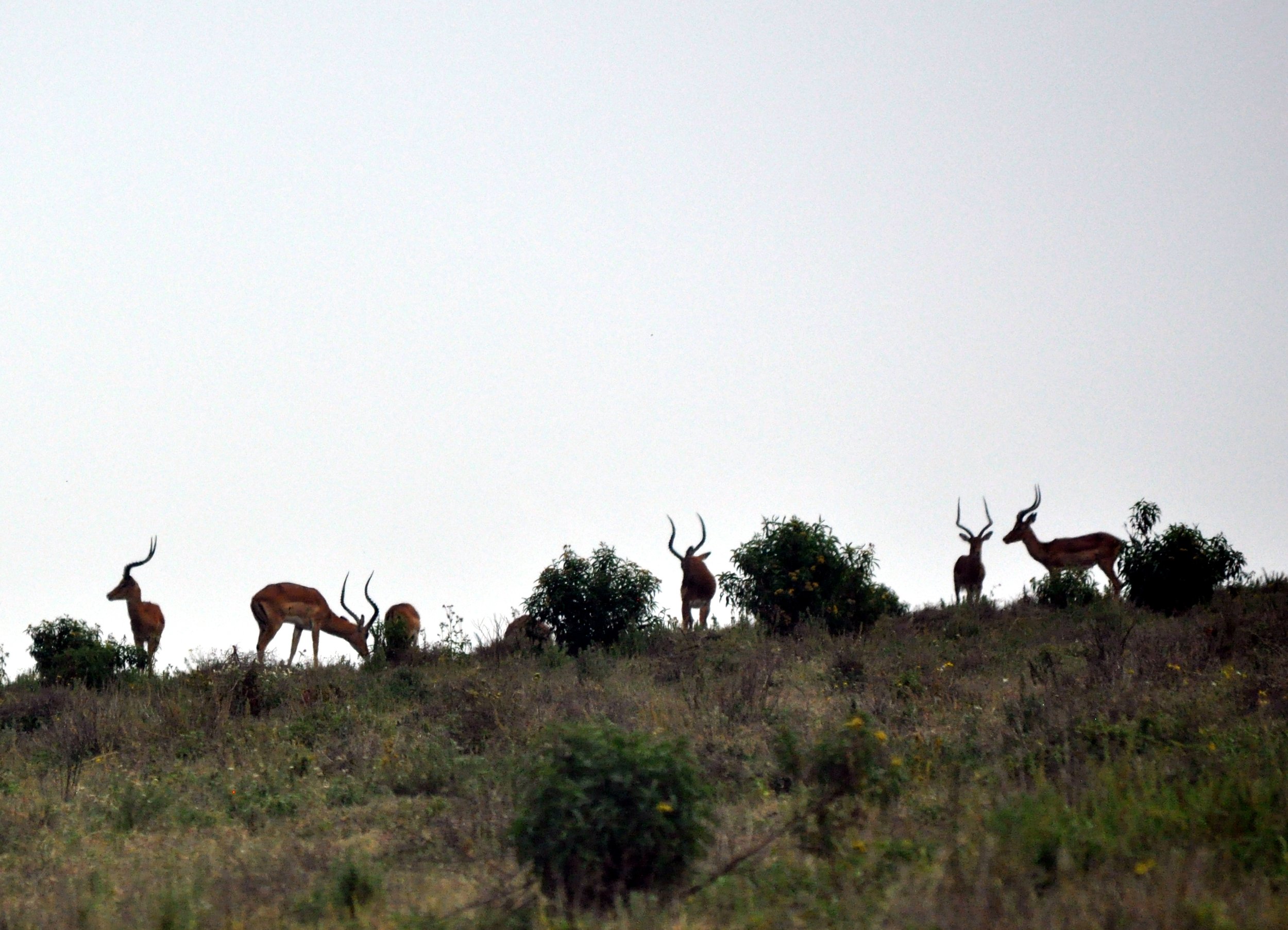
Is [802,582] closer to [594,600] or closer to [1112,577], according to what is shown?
[594,600]

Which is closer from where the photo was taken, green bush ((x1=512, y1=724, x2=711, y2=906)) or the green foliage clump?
green bush ((x1=512, y1=724, x2=711, y2=906))

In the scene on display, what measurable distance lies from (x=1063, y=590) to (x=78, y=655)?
1821cm

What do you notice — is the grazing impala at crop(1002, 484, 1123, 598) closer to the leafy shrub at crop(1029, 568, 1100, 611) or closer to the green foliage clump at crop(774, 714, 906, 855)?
the leafy shrub at crop(1029, 568, 1100, 611)

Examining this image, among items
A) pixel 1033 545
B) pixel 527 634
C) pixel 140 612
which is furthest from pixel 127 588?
pixel 1033 545

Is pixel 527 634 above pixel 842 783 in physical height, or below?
above

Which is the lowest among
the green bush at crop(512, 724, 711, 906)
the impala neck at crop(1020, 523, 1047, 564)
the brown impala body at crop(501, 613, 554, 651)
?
the green bush at crop(512, 724, 711, 906)

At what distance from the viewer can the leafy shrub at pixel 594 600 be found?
2125 centimetres

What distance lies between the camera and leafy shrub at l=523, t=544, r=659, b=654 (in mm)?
21250

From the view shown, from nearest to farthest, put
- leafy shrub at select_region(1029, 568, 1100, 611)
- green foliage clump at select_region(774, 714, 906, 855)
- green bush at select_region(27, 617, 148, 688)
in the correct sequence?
green foliage clump at select_region(774, 714, 906, 855) → green bush at select_region(27, 617, 148, 688) → leafy shrub at select_region(1029, 568, 1100, 611)

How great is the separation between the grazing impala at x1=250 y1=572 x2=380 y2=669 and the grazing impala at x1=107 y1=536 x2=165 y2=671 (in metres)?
2.54

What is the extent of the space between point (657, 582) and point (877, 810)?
14252 millimetres

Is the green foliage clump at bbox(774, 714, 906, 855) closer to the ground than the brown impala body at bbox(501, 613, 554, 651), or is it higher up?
closer to the ground

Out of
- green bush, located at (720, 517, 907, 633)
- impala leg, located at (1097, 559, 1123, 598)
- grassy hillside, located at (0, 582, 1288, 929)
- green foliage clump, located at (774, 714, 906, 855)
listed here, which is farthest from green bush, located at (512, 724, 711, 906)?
impala leg, located at (1097, 559, 1123, 598)

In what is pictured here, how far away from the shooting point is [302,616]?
A: 27.1 metres
